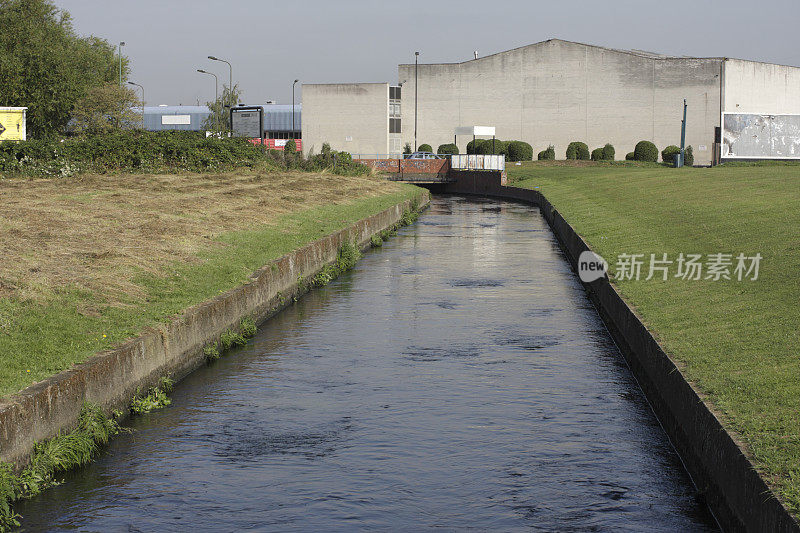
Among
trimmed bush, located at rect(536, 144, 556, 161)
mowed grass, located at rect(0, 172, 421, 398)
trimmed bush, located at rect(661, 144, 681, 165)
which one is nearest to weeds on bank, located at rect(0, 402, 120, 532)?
mowed grass, located at rect(0, 172, 421, 398)

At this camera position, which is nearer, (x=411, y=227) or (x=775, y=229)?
(x=775, y=229)

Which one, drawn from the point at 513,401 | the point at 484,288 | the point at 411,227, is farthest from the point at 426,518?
the point at 411,227

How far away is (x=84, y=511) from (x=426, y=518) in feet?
8.42

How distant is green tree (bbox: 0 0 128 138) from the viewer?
69688mm

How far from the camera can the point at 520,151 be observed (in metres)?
80.9

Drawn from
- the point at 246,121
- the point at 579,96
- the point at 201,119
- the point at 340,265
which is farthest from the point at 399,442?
the point at 201,119

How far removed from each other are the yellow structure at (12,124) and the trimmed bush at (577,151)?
46024 mm

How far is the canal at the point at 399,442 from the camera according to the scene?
7.60 metres

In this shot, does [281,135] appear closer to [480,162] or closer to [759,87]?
[759,87]

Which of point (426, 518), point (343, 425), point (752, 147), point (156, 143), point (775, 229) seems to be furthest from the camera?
point (752, 147)

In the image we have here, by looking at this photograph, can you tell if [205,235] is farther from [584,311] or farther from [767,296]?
[767,296]

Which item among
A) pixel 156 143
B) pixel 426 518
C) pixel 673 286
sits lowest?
pixel 426 518

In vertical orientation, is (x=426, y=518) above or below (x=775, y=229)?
below

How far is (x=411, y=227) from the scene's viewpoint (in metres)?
35.7
